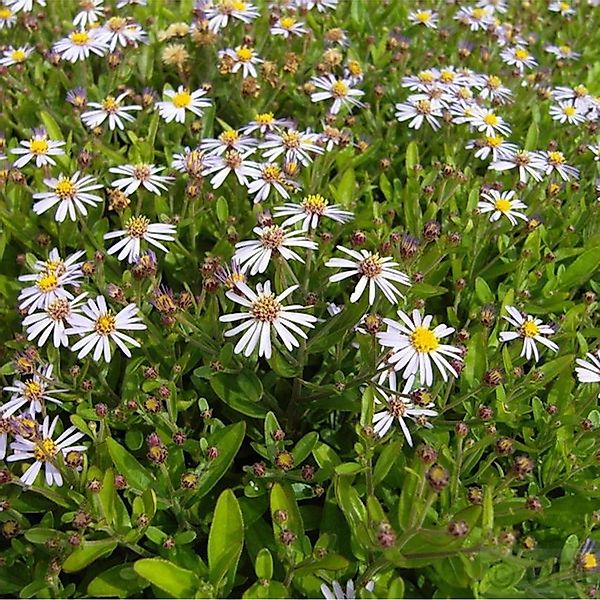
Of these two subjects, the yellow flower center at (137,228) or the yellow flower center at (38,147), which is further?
the yellow flower center at (38,147)

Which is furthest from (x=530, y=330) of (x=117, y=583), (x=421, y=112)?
(x=117, y=583)

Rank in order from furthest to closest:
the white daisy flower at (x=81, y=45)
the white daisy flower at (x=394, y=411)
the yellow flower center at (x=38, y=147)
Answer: the white daisy flower at (x=81, y=45) < the yellow flower center at (x=38, y=147) < the white daisy flower at (x=394, y=411)

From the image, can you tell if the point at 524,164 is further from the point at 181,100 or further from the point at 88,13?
the point at 88,13

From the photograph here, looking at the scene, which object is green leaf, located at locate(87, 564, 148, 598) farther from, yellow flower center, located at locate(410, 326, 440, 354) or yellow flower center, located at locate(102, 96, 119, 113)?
yellow flower center, located at locate(102, 96, 119, 113)

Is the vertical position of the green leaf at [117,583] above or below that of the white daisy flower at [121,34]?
below

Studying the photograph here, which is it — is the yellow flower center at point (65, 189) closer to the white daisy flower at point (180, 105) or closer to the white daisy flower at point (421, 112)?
the white daisy flower at point (180, 105)

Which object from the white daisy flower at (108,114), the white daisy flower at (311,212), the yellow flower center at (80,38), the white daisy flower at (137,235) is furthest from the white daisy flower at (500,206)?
the yellow flower center at (80,38)
